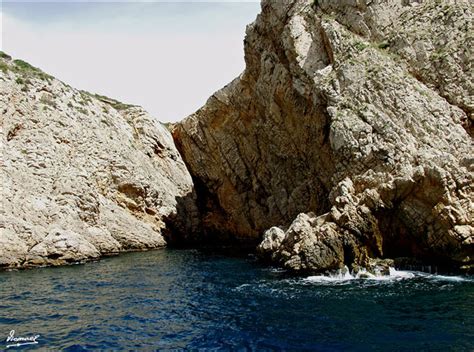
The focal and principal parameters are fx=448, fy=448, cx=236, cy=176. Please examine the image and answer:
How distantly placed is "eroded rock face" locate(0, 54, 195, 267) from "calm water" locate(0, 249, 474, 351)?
709 cm

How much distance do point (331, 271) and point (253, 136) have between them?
92.8 feet

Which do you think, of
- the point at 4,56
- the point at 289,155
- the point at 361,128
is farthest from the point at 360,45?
the point at 4,56

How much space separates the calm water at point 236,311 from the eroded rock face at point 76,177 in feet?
23.3

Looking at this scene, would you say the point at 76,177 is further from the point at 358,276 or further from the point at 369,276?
the point at 369,276

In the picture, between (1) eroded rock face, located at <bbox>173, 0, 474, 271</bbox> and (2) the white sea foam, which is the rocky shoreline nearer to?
(1) eroded rock face, located at <bbox>173, 0, 474, 271</bbox>

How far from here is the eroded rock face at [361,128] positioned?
110 feet

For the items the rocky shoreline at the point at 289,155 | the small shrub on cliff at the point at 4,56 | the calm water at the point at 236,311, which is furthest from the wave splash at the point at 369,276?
the small shrub on cliff at the point at 4,56

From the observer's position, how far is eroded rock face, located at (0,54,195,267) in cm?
4309

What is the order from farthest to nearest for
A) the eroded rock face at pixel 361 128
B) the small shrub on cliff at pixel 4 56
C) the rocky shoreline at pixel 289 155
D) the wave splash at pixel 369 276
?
1. the small shrub on cliff at pixel 4 56
2. the rocky shoreline at pixel 289 155
3. the eroded rock face at pixel 361 128
4. the wave splash at pixel 369 276

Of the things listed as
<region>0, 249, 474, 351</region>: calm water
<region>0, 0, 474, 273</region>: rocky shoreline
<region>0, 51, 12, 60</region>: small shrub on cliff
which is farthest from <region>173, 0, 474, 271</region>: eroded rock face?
<region>0, 51, 12, 60</region>: small shrub on cliff

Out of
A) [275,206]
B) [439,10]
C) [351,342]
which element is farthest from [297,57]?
[351,342]

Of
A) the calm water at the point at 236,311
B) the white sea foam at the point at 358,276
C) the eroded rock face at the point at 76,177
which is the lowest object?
the calm water at the point at 236,311

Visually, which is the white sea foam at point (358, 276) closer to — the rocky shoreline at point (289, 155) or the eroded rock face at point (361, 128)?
the rocky shoreline at point (289, 155)

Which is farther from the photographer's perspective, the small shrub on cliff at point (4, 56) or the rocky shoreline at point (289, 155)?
the small shrub on cliff at point (4, 56)
